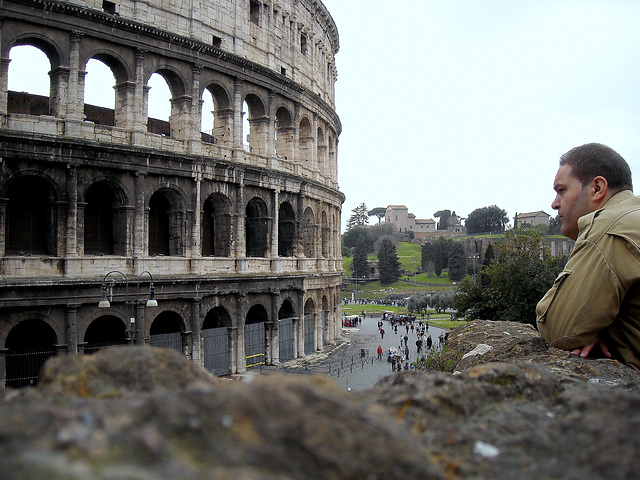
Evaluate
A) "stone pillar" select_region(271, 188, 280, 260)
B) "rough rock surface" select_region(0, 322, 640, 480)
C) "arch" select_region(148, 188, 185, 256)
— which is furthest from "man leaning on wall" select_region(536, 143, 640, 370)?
"stone pillar" select_region(271, 188, 280, 260)

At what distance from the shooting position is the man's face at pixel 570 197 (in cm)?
304

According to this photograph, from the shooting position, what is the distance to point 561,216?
10.6 feet

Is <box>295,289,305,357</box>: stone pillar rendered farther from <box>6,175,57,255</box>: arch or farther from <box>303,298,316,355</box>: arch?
<box>6,175,57,255</box>: arch

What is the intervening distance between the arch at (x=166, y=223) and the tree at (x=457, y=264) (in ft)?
233

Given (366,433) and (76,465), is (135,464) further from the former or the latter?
(366,433)

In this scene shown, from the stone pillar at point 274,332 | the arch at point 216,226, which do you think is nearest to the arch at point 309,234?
the stone pillar at point 274,332

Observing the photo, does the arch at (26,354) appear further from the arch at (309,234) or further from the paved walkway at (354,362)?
the arch at (309,234)

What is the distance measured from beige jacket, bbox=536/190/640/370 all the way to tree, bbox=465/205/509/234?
11791 centimetres

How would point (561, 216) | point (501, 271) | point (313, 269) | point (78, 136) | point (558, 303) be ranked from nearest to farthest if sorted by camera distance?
point (558, 303) → point (561, 216) → point (78, 136) → point (501, 271) → point (313, 269)

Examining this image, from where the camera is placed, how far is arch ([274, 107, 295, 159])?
24547 millimetres

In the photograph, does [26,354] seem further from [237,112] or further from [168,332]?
[237,112]

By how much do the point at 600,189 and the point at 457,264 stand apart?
280 ft

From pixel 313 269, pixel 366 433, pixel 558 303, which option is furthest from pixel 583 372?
pixel 313 269

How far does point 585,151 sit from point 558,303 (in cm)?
84
